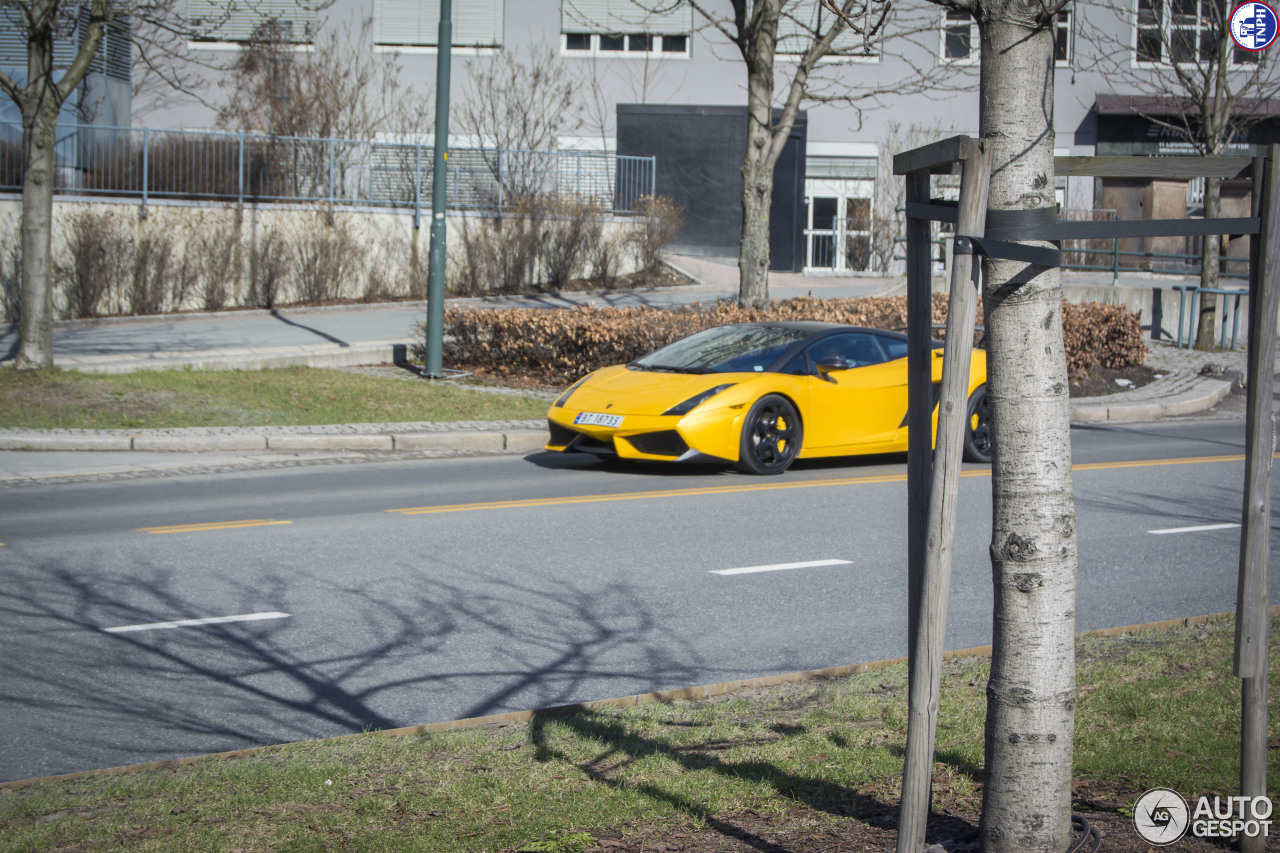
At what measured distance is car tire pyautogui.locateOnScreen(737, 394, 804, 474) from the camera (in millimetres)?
10891

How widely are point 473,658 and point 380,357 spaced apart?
41.4 ft

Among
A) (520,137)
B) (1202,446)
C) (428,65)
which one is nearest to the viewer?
(1202,446)

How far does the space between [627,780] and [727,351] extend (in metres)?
8.18

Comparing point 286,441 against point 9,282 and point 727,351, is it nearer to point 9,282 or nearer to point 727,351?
point 727,351

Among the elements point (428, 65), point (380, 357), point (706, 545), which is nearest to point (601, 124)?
point (428, 65)

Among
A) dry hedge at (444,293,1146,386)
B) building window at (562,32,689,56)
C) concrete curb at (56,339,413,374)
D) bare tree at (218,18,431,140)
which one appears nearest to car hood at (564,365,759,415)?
dry hedge at (444,293,1146,386)

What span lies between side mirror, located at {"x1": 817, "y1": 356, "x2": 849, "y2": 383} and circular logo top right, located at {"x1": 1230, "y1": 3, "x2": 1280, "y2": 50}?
4227mm

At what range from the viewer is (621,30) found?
3806 cm

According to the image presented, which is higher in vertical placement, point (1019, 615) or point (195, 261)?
point (195, 261)

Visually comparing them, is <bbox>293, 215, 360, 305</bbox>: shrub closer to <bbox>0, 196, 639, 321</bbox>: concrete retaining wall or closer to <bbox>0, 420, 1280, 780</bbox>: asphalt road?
<bbox>0, 196, 639, 321</bbox>: concrete retaining wall

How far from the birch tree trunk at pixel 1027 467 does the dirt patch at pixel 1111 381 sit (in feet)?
50.4

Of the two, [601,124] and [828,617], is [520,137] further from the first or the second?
[828,617]

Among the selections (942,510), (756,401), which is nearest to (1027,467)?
(942,510)

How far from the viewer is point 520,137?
35094 mm
